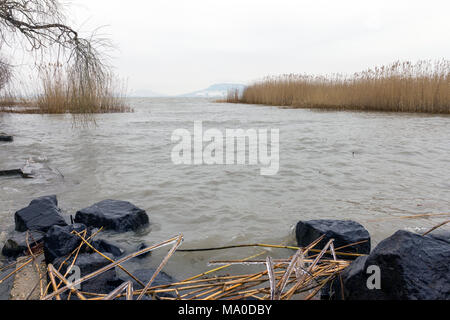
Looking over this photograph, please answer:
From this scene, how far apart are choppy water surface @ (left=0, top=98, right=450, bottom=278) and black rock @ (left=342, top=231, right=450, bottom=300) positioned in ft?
3.51

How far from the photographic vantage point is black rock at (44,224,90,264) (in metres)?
1.95

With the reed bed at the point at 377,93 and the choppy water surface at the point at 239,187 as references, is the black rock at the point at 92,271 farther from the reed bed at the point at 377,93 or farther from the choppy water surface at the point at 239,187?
the reed bed at the point at 377,93

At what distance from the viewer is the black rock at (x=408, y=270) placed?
1148mm

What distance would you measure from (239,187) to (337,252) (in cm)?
214

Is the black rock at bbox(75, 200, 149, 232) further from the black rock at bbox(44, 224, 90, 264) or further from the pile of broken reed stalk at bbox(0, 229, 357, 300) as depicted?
the pile of broken reed stalk at bbox(0, 229, 357, 300)

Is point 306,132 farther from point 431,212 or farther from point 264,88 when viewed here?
point 264,88

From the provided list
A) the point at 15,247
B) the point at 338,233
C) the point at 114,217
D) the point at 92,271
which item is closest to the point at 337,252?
the point at 338,233

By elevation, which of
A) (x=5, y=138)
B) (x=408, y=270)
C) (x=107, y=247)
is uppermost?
(x=5, y=138)

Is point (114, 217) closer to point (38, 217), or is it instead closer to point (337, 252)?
point (38, 217)

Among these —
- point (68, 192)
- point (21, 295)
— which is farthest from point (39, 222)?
point (68, 192)

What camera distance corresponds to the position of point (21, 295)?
1686 mm

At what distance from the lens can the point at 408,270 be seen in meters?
1.18

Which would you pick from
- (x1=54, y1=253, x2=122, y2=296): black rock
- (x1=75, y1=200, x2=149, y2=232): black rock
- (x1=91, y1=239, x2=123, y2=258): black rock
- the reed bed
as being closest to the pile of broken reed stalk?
(x1=54, y1=253, x2=122, y2=296): black rock
